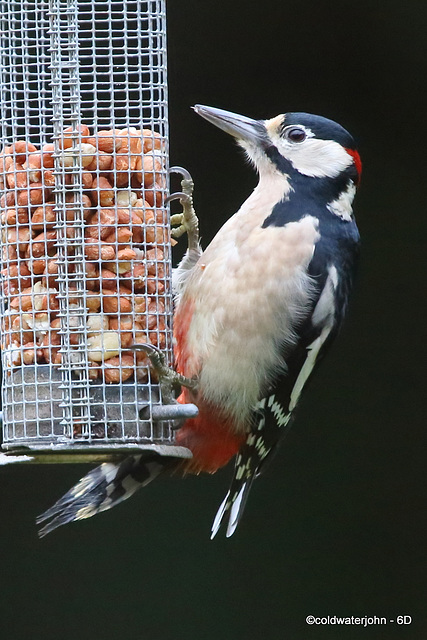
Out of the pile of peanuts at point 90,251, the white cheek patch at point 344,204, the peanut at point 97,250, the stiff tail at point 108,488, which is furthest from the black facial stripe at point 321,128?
the stiff tail at point 108,488

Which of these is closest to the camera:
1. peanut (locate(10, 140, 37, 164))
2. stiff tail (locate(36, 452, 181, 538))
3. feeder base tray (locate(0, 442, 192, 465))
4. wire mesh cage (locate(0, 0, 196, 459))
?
feeder base tray (locate(0, 442, 192, 465))

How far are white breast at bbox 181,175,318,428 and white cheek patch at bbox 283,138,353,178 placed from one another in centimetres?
15

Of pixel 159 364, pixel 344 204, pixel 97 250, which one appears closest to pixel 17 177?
pixel 97 250

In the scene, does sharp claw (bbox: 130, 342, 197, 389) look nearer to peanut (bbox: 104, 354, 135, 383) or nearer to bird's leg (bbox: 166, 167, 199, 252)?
peanut (bbox: 104, 354, 135, 383)

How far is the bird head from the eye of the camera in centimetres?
368

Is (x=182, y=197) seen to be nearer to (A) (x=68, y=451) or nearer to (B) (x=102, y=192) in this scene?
(B) (x=102, y=192)

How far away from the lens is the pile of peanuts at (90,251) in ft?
10.7

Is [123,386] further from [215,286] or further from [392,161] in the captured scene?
[392,161]

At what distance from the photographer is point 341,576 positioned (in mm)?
5578

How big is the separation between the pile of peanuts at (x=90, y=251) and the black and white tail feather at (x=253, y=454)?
1.61 ft

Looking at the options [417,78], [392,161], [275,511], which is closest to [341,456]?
[275,511]

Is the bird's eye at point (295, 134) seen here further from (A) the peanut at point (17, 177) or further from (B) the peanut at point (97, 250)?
(A) the peanut at point (17, 177)

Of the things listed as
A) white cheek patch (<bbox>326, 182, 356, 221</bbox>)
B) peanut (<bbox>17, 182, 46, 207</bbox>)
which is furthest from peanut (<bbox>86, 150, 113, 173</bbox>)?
white cheek patch (<bbox>326, 182, 356, 221</bbox>)

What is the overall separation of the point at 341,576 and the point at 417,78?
2.38 metres
